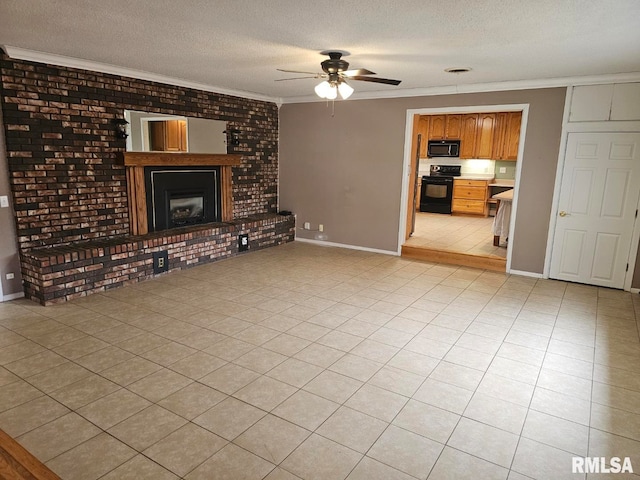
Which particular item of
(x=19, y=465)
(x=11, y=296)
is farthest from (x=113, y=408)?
(x=11, y=296)

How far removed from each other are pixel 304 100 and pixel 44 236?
4.41 meters

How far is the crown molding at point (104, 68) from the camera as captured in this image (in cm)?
396

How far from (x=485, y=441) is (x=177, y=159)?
15.9 ft

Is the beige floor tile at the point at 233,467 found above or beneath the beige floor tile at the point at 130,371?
beneath

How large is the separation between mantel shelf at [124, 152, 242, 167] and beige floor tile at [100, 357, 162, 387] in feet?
9.16

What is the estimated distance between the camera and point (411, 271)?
18.6 feet

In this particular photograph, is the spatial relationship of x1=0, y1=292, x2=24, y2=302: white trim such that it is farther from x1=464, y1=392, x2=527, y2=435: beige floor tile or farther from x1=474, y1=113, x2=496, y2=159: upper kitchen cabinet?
x1=474, y1=113, x2=496, y2=159: upper kitchen cabinet

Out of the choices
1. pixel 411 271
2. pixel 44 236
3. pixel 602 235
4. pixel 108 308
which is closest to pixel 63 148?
pixel 44 236

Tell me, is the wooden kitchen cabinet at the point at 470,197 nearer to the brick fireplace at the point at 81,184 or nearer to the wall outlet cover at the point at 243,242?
the wall outlet cover at the point at 243,242

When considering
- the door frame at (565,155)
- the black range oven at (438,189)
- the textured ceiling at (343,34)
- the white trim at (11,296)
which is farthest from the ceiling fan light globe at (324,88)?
the black range oven at (438,189)

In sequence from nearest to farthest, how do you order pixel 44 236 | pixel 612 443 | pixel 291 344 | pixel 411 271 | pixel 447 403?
pixel 612 443, pixel 447 403, pixel 291 344, pixel 44 236, pixel 411 271

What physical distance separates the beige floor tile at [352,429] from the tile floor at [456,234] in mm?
4232

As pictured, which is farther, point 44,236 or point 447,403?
point 44,236

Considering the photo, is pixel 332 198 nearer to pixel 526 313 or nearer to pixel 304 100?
pixel 304 100
